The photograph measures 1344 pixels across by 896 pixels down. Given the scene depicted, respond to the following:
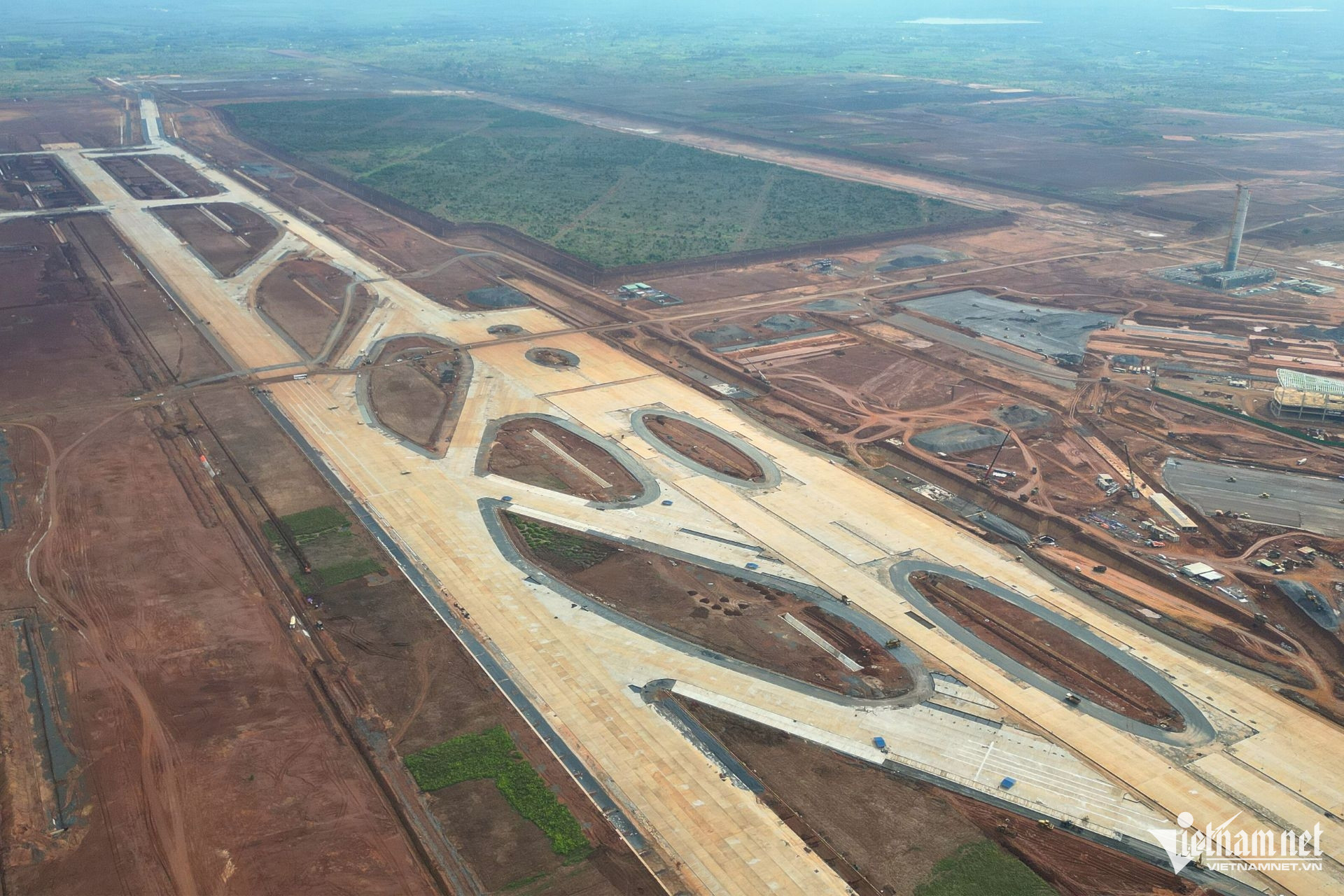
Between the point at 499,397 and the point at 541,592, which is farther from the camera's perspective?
the point at 499,397

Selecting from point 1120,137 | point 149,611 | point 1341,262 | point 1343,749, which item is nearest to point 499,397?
point 149,611

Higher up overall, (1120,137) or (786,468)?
(1120,137)

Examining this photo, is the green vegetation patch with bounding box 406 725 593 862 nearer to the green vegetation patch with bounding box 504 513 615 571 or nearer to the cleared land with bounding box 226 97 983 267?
the green vegetation patch with bounding box 504 513 615 571

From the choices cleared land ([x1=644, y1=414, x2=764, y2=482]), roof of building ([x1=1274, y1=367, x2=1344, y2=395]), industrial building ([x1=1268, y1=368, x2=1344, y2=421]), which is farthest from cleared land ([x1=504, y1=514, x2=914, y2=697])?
roof of building ([x1=1274, y1=367, x2=1344, y2=395])

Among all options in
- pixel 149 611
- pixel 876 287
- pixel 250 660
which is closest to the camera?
pixel 250 660

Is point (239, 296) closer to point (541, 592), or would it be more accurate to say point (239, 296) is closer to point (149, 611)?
point (149, 611)

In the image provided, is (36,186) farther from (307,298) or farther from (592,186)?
(592,186)
